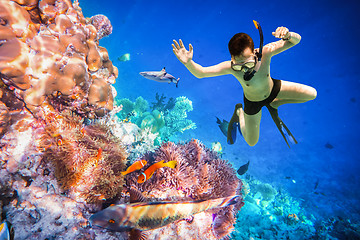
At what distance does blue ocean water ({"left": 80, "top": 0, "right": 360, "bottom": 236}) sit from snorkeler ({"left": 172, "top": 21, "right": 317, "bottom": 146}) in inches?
515

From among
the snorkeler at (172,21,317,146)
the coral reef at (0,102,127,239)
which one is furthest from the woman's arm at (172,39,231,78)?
the coral reef at (0,102,127,239)

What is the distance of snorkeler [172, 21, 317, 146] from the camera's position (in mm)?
2213

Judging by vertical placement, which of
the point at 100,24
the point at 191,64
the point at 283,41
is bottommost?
the point at 191,64

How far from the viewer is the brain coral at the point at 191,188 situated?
2.57 meters

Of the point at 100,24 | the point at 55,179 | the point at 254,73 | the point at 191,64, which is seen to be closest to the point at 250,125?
the point at 254,73

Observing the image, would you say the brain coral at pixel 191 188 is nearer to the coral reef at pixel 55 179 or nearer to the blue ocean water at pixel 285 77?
the coral reef at pixel 55 179

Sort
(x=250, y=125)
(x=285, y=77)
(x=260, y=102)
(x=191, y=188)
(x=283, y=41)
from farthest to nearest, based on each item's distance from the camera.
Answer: (x=285, y=77)
(x=250, y=125)
(x=260, y=102)
(x=191, y=188)
(x=283, y=41)

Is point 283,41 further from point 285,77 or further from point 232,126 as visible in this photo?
point 285,77

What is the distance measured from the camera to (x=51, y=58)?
2611mm

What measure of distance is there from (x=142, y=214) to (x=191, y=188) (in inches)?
40.4

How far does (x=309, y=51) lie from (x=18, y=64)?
50.6m

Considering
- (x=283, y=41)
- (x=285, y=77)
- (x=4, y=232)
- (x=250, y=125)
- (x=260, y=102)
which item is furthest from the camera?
(x=285, y=77)

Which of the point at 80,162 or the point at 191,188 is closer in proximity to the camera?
the point at 80,162

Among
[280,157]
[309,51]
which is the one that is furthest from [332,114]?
[280,157]
